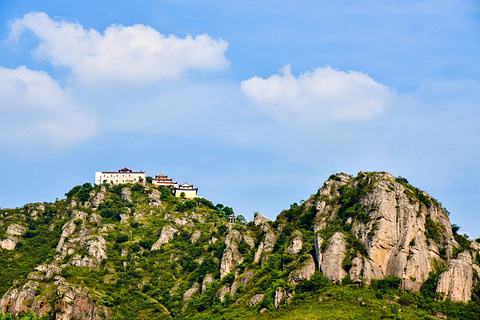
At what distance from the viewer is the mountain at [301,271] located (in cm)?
15238

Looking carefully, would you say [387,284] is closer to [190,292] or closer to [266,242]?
[266,242]

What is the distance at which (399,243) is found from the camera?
161 m

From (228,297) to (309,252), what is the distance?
58.4 feet

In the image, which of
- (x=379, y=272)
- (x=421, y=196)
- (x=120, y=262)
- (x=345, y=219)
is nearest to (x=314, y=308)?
(x=379, y=272)

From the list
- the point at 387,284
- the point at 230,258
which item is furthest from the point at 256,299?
A: the point at 387,284

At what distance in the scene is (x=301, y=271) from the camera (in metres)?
160

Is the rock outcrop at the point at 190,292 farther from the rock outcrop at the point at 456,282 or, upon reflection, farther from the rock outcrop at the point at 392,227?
the rock outcrop at the point at 456,282

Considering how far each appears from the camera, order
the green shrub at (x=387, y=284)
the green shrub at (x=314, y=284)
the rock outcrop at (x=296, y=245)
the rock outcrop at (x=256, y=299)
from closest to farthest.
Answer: the green shrub at (x=387, y=284) < the green shrub at (x=314, y=284) < the rock outcrop at (x=256, y=299) < the rock outcrop at (x=296, y=245)

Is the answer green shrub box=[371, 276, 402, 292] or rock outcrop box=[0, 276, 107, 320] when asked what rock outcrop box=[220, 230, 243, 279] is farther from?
green shrub box=[371, 276, 402, 292]

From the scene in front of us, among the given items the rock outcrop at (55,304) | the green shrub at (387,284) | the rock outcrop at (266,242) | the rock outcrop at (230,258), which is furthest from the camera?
the rock outcrop at (230,258)

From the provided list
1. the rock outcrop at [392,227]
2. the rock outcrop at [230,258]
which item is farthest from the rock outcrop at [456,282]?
the rock outcrop at [230,258]

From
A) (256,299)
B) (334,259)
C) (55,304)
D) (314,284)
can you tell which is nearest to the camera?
(314,284)

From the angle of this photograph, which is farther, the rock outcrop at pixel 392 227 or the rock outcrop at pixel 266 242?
the rock outcrop at pixel 266 242

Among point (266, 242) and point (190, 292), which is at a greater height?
point (266, 242)
